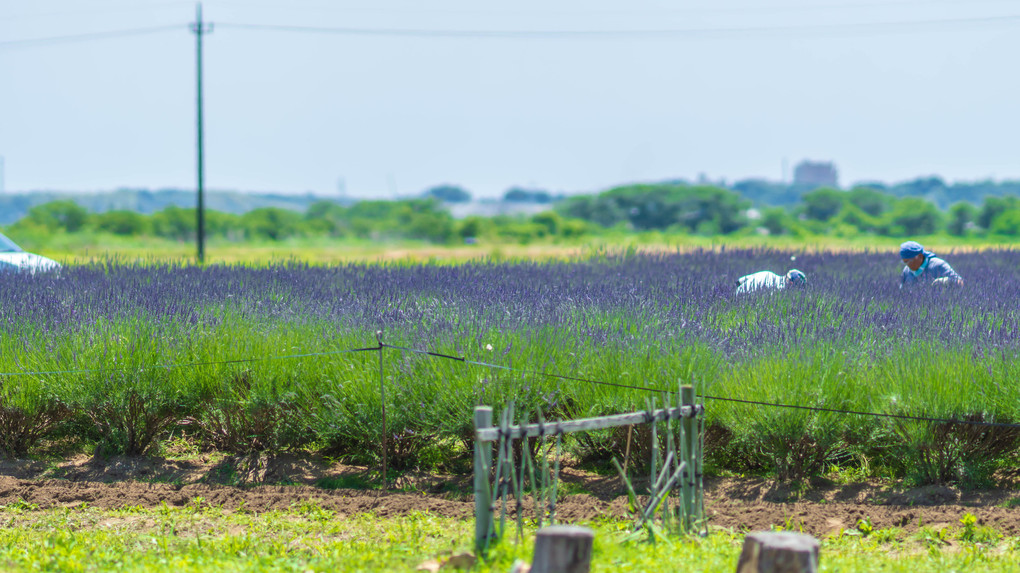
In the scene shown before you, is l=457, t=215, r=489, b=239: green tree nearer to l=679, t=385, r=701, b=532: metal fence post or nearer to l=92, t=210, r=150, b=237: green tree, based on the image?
l=92, t=210, r=150, b=237: green tree

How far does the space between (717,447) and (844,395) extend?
818 mm

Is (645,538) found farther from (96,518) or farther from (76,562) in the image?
(96,518)

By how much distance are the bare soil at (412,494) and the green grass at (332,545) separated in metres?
0.14

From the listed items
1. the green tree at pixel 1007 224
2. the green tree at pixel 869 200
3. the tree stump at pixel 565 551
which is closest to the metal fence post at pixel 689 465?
the tree stump at pixel 565 551

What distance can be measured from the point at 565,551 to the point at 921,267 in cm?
868

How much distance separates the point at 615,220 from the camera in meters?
94.4

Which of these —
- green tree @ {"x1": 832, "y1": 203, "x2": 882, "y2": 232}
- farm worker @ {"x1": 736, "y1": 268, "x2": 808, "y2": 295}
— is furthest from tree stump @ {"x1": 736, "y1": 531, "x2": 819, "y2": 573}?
green tree @ {"x1": 832, "y1": 203, "x2": 882, "y2": 232}

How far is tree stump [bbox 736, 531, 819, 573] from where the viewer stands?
3.42 m

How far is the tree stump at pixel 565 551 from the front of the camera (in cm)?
359

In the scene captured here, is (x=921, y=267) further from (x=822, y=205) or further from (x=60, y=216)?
(x=822, y=205)

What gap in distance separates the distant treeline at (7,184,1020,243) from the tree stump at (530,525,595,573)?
2454 inches

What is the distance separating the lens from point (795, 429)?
5668 mm

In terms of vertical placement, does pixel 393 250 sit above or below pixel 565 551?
below

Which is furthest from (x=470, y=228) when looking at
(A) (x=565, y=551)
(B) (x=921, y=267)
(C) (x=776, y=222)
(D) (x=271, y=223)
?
(A) (x=565, y=551)
